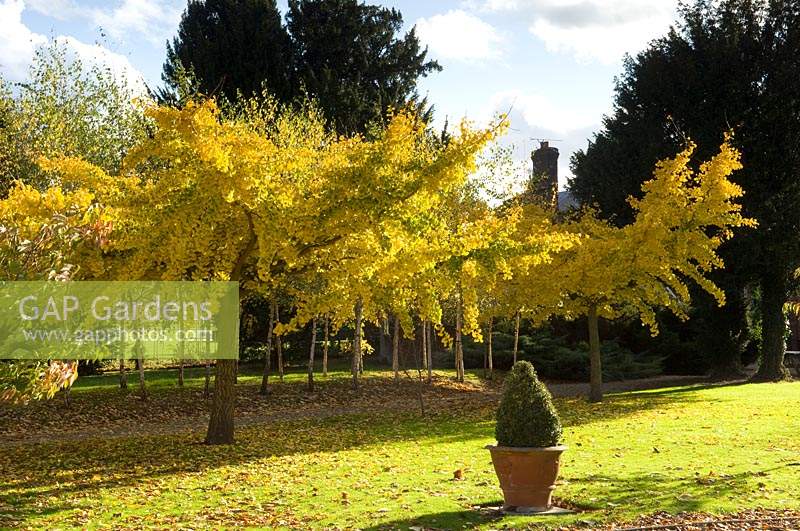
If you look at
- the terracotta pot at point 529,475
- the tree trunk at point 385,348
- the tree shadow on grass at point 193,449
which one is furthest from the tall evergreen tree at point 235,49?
the terracotta pot at point 529,475

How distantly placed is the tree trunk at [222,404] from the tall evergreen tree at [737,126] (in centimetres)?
1832

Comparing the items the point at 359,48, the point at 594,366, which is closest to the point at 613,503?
the point at 594,366

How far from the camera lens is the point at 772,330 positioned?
93.5ft

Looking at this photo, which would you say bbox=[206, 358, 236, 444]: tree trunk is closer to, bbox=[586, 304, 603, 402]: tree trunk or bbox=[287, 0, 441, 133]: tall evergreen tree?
bbox=[586, 304, 603, 402]: tree trunk

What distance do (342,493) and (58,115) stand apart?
15786 millimetres

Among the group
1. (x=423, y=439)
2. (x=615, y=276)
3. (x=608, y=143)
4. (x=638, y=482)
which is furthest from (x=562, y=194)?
(x=638, y=482)

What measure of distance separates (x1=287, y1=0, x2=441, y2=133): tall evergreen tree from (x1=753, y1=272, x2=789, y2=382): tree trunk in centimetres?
1652

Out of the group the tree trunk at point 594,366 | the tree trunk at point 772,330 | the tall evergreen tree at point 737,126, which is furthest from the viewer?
the tree trunk at point 772,330

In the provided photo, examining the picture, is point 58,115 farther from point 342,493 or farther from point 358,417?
point 342,493

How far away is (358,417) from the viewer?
63.6 feet

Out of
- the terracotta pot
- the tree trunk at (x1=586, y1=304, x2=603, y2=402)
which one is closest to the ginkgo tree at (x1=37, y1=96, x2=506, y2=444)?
the terracotta pot

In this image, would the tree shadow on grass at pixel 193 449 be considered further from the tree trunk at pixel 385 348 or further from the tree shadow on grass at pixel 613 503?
the tree trunk at pixel 385 348

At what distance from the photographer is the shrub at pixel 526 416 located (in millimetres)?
8641

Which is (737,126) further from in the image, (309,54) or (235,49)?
(235,49)
